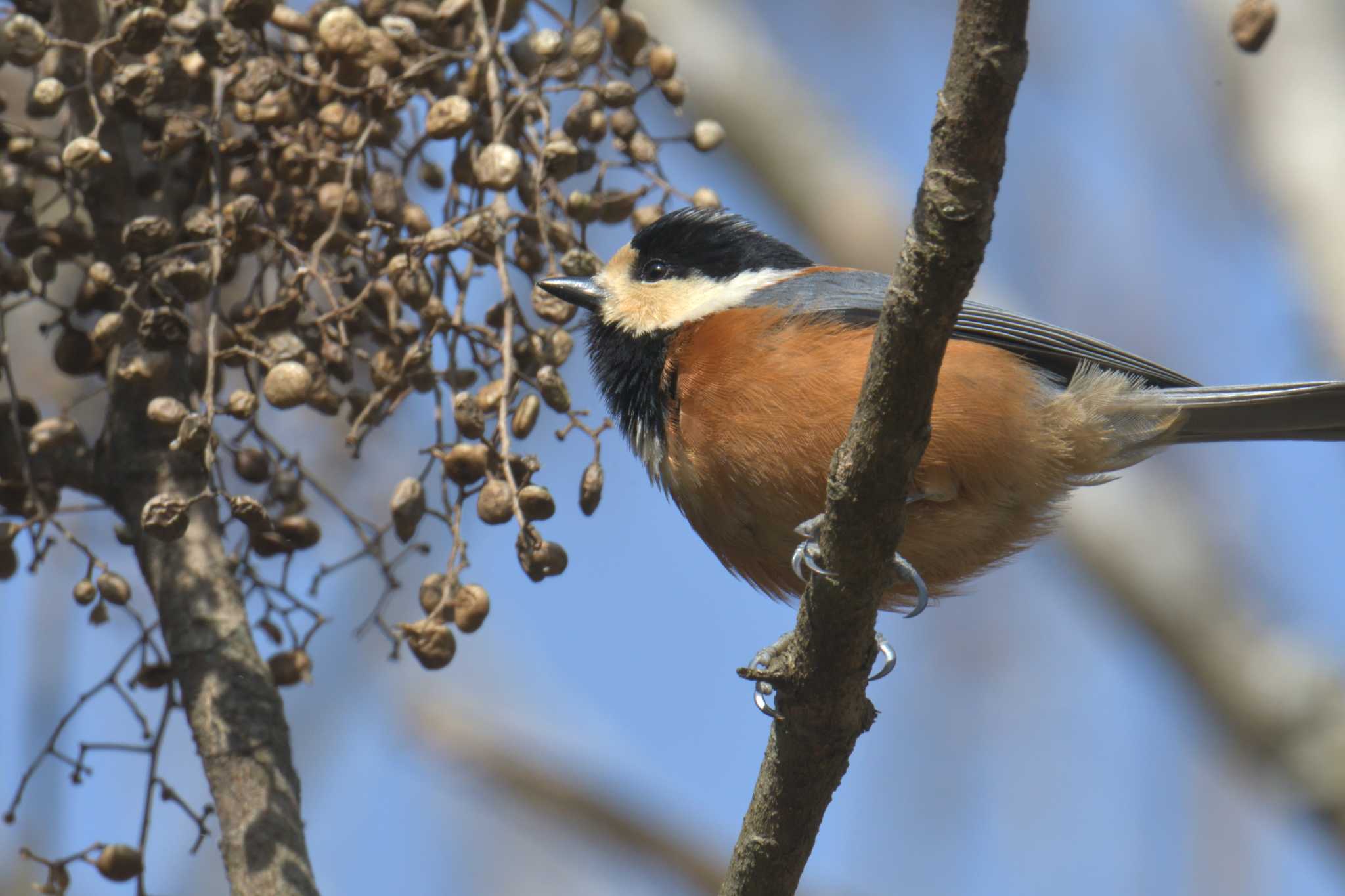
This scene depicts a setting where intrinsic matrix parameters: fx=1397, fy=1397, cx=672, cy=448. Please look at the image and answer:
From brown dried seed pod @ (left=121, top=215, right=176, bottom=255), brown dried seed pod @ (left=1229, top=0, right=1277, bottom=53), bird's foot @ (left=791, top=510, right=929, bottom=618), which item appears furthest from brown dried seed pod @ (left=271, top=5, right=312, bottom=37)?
brown dried seed pod @ (left=1229, top=0, right=1277, bottom=53)

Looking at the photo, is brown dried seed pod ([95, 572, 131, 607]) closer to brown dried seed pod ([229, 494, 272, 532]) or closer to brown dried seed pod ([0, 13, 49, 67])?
brown dried seed pod ([229, 494, 272, 532])

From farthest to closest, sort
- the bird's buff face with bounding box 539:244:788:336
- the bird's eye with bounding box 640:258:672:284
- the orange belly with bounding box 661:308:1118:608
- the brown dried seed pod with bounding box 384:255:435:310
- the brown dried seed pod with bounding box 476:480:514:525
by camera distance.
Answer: the bird's eye with bounding box 640:258:672:284 < the bird's buff face with bounding box 539:244:788:336 < the orange belly with bounding box 661:308:1118:608 < the brown dried seed pod with bounding box 384:255:435:310 < the brown dried seed pod with bounding box 476:480:514:525

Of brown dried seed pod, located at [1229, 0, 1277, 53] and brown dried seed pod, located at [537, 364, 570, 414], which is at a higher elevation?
brown dried seed pod, located at [1229, 0, 1277, 53]

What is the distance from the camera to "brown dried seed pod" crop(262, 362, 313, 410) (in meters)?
2.44

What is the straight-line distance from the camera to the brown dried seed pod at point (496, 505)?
2438mm

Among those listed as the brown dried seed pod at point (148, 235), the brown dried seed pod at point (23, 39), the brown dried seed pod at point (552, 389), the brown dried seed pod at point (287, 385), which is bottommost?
the brown dried seed pod at point (287, 385)

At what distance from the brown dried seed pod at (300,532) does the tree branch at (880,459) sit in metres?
0.98

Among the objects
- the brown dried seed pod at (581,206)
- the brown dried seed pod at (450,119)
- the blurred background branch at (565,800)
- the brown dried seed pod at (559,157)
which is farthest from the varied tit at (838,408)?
the blurred background branch at (565,800)

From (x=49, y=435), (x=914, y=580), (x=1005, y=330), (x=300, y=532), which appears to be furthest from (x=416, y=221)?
(x=1005, y=330)

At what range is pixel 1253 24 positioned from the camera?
2.59m

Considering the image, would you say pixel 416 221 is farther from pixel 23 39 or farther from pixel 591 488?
pixel 23 39

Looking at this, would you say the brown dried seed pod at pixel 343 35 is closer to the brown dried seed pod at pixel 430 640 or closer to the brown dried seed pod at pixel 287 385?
the brown dried seed pod at pixel 287 385

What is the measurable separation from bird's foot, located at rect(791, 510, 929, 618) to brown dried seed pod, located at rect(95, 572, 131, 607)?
1.20 metres

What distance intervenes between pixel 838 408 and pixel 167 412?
1.40 m
